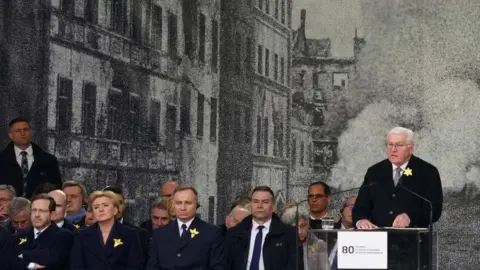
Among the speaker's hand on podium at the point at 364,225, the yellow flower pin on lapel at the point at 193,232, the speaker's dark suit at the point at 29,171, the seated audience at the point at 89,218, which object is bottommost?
the yellow flower pin on lapel at the point at 193,232

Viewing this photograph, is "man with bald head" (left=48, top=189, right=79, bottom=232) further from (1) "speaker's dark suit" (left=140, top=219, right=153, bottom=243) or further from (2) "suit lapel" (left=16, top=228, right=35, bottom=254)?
(1) "speaker's dark suit" (left=140, top=219, right=153, bottom=243)

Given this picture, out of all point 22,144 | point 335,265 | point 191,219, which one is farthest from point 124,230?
point 22,144

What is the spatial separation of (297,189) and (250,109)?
1.18 meters

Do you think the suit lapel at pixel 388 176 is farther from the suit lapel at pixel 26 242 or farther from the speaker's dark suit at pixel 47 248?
the suit lapel at pixel 26 242

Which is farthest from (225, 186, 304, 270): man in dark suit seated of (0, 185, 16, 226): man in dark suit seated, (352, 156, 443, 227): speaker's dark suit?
(0, 185, 16, 226): man in dark suit seated

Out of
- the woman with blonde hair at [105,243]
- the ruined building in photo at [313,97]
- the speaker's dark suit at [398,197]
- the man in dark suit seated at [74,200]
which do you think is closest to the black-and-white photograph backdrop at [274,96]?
the ruined building in photo at [313,97]

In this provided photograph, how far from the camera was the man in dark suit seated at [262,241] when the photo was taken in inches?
395

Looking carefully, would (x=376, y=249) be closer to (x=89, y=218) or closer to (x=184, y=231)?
(x=184, y=231)

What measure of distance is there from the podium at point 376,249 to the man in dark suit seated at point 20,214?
3.13 metres

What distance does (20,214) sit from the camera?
412 inches

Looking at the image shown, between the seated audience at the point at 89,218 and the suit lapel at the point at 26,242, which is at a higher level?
the seated audience at the point at 89,218

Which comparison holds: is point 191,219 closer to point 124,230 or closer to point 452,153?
point 124,230

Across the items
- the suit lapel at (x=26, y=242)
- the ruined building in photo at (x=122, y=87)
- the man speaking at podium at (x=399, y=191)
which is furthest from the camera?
the ruined building in photo at (x=122, y=87)

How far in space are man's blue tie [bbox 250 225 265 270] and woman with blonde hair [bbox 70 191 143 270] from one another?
0.90 metres
